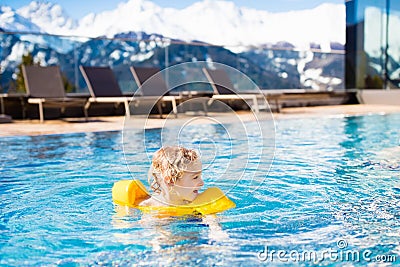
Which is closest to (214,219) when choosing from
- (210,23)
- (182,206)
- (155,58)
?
(182,206)

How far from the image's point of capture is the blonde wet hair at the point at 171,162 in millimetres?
2586

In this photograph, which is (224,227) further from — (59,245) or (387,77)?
(387,77)

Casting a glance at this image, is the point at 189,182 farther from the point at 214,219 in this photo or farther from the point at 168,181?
the point at 214,219

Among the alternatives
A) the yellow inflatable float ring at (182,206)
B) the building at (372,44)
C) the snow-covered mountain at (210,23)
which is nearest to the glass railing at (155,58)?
the building at (372,44)

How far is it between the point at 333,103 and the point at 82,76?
6667 millimetres

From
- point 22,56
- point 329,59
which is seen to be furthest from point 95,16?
point 22,56

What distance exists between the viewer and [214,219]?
275cm

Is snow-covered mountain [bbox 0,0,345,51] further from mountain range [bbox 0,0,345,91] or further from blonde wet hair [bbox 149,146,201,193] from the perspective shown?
blonde wet hair [bbox 149,146,201,193]

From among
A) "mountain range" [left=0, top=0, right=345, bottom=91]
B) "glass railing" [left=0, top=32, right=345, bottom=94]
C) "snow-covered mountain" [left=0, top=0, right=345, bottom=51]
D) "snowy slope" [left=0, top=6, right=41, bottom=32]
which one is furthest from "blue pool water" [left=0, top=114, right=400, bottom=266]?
"snow-covered mountain" [left=0, top=0, right=345, bottom=51]

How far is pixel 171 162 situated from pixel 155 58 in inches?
369

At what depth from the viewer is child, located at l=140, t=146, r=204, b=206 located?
260 cm

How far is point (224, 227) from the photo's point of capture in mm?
2664

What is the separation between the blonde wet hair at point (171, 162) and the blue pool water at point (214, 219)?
19 centimetres

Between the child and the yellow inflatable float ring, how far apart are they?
39mm
